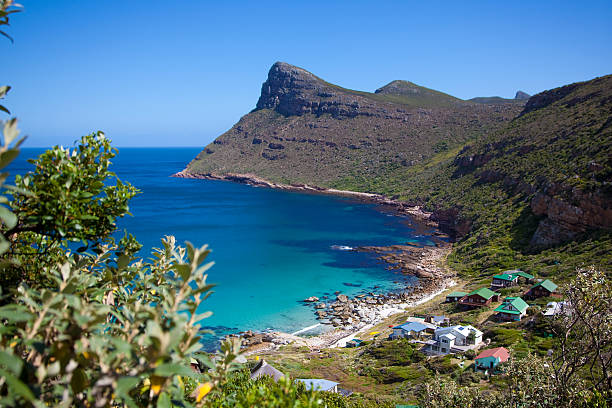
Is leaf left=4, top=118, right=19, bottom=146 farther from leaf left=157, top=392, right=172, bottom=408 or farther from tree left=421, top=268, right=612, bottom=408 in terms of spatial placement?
tree left=421, top=268, right=612, bottom=408

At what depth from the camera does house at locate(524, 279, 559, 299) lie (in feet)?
92.4

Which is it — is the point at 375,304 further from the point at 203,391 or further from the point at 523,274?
→ the point at 203,391

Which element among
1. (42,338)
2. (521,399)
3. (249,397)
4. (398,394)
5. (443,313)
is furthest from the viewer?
(443,313)

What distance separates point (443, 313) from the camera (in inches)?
1198

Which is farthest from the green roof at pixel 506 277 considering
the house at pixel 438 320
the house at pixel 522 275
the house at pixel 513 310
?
the house at pixel 438 320

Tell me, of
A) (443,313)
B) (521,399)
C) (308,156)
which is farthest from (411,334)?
(308,156)

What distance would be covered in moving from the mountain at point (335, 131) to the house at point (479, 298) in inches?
2763

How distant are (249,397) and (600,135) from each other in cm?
5122

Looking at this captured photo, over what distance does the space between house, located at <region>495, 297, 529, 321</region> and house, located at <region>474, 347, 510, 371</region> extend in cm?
747

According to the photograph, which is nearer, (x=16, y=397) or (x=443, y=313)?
(x=16, y=397)

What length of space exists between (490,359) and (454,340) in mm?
4549

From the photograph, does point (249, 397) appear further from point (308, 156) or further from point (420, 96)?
point (420, 96)

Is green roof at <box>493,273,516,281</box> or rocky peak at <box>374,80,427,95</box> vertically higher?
rocky peak at <box>374,80,427,95</box>

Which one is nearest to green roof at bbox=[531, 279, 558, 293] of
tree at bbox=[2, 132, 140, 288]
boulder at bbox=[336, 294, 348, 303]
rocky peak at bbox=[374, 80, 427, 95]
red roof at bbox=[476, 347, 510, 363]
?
red roof at bbox=[476, 347, 510, 363]
